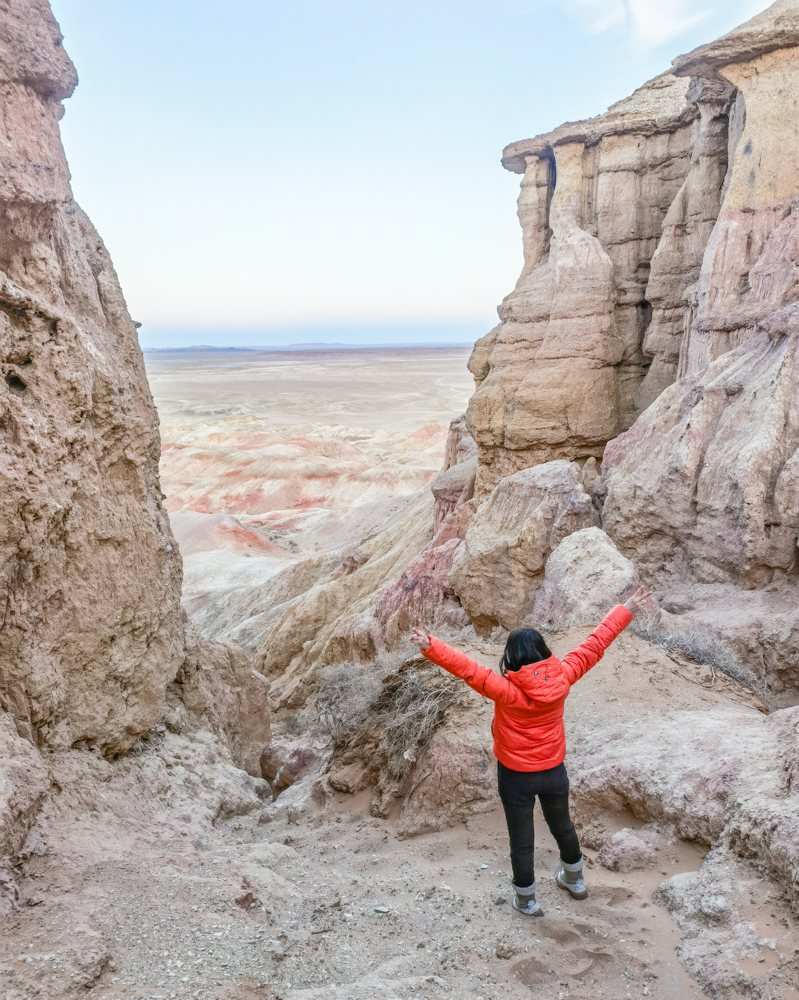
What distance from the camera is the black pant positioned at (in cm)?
352

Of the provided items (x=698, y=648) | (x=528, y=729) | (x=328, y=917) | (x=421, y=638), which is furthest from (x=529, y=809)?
(x=698, y=648)

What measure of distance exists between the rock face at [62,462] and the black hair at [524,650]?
3.15 metres

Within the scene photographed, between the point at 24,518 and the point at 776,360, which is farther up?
the point at 776,360

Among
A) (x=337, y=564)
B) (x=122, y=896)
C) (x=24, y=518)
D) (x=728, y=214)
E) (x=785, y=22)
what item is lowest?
(x=337, y=564)

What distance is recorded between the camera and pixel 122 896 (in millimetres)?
3689

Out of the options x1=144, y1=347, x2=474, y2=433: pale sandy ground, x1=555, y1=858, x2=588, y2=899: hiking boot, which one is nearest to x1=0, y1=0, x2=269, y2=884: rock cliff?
x1=555, y1=858, x2=588, y2=899: hiking boot

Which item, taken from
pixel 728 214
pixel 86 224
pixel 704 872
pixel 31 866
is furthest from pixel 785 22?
pixel 31 866

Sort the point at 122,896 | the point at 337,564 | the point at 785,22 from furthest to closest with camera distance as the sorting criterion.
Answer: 1. the point at 337,564
2. the point at 785,22
3. the point at 122,896

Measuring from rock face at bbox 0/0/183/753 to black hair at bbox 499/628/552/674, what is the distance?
3.15 metres

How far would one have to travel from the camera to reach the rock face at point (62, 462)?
4.71 metres

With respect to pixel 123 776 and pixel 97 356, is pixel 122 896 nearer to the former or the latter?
pixel 123 776

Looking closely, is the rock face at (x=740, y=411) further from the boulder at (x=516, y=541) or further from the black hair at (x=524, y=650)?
the black hair at (x=524, y=650)

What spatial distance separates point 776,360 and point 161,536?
6.86 metres

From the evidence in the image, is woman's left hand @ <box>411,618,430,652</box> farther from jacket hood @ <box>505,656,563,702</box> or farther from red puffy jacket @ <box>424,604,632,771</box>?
jacket hood @ <box>505,656,563,702</box>
